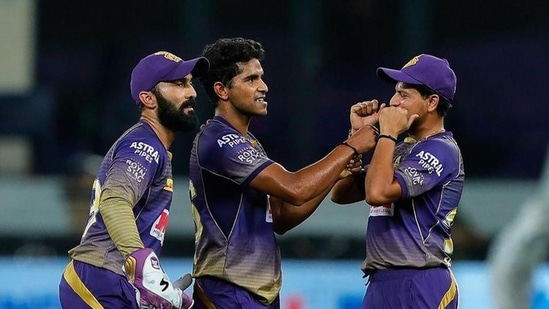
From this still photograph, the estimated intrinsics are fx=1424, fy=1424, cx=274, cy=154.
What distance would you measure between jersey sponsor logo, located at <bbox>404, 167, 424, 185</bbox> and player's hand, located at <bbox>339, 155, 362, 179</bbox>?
0.39 m

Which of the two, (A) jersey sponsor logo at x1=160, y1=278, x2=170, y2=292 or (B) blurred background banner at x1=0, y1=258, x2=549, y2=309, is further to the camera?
(B) blurred background banner at x1=0, y1=258, x2=549, y2=309

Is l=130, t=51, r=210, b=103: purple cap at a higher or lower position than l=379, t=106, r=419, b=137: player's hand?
higher

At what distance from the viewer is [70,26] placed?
1268 centimetres

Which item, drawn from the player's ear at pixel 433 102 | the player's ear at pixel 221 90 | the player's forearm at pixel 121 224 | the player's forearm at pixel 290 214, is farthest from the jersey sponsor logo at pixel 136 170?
the player's ear at pixel 433 102

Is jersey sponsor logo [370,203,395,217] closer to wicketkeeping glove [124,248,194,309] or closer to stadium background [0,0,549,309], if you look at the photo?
wicketkeeping glove [124,248,194,309]

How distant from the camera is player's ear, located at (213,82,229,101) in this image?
6.74m

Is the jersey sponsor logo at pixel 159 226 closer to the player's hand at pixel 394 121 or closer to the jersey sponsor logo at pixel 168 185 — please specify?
the jersey sponsor logo at pixel 168 185

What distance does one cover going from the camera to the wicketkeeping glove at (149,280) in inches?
229

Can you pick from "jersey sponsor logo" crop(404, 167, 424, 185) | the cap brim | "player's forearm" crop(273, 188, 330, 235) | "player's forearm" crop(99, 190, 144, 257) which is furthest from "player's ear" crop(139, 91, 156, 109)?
"jersey sponsor logo" crop(404, 167, 424, 185)

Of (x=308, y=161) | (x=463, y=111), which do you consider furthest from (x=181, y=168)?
(x=463, y=111)

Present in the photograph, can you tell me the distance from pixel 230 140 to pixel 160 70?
457mm

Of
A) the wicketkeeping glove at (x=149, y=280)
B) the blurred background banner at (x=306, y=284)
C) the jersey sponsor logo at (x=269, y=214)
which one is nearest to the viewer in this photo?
the wicketkeeping glove at (x=149, y=280)

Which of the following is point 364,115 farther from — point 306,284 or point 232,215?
point 306,284

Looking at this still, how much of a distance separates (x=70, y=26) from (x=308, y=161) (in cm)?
244
